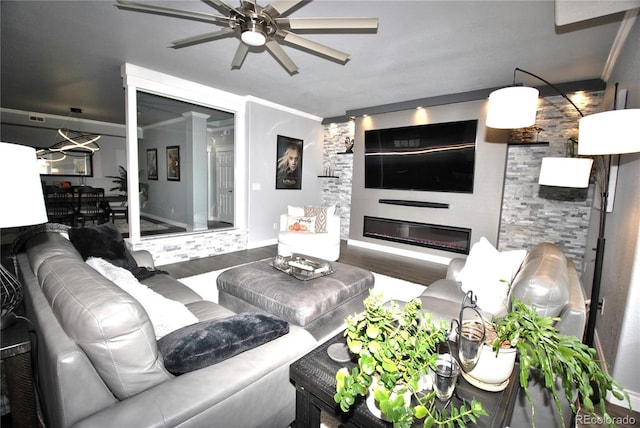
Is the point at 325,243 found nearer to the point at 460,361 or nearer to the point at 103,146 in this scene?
the point at 460,361

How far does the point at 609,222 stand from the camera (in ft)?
8.63

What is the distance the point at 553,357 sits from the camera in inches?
31.7

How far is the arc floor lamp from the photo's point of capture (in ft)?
4.82

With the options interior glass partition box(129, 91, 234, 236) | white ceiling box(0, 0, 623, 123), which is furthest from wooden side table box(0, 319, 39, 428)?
interior glass partition box(129, 91, 234, 236)

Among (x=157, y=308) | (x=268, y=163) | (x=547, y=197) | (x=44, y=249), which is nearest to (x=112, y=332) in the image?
(x=157, y=308)

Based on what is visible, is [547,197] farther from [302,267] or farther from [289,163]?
[289,163]

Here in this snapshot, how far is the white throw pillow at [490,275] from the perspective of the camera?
1.90 m

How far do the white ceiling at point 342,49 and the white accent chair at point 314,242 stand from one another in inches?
92.1

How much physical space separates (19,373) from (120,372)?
0.61 metres

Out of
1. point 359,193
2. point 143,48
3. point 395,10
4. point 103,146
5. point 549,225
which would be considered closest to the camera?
point 395,10

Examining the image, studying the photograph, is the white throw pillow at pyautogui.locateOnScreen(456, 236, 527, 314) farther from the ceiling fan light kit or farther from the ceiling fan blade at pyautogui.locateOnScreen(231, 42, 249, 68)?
the ceiling fan blade at pyautogui.locateOnScreen(231, 42, 249, 68)

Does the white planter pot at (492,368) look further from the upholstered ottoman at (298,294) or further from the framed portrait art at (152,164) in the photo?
the framed portrait art at (152,164)

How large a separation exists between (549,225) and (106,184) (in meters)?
10.8

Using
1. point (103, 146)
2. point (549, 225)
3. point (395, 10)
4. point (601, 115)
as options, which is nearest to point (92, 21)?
point (395, 10)
